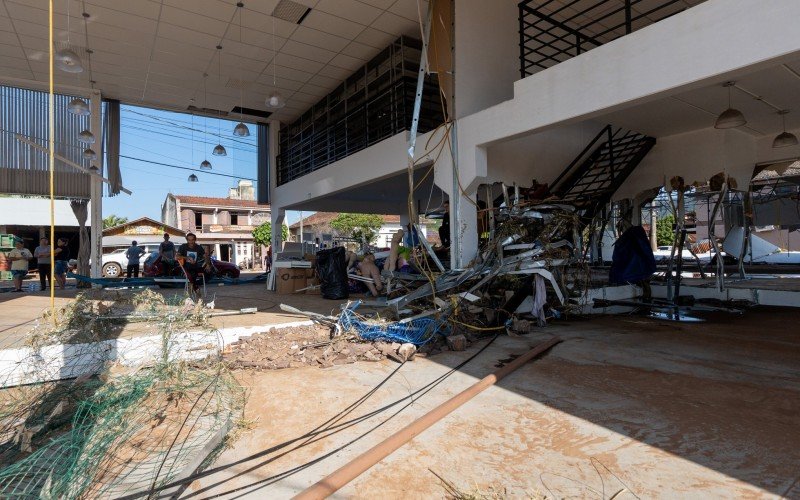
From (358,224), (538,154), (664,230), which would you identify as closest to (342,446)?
(538,154)

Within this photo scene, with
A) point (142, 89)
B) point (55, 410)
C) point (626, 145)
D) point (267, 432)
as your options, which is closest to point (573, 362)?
point (267, 432)

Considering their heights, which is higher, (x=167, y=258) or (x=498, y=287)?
(x=167, y=258)

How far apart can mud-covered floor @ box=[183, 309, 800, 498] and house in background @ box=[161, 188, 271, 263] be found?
30.1 meters

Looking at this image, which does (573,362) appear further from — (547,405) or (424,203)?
(424,203)

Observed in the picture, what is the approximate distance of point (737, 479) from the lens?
176 centimetres

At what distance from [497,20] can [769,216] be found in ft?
46.6

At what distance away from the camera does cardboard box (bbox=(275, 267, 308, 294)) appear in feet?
27.8

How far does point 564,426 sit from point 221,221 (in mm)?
33963

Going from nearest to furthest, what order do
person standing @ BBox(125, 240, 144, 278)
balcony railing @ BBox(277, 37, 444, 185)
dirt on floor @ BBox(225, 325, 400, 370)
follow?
dirt on floor @ BBox(225, 325, 400, 370) → balcony railing @ BBox(277, 37, 444, 185) → person standing @ BBox(125, 240, 144, 278)

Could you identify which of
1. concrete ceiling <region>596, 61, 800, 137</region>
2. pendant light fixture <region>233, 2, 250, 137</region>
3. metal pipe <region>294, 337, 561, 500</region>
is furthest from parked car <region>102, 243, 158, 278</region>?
metal pipe <region>294, 337, 561, 500</region>

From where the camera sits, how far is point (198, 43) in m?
8.23

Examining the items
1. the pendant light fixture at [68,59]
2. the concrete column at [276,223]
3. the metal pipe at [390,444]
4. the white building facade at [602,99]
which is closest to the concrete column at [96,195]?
the concrete column at [276,223]

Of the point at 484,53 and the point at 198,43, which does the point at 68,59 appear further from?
the point at 484,53

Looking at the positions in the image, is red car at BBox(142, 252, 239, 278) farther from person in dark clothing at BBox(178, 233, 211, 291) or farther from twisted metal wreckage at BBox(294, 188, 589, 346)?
twisted metal wreckage at BBox(294, 188, 589, 346)
